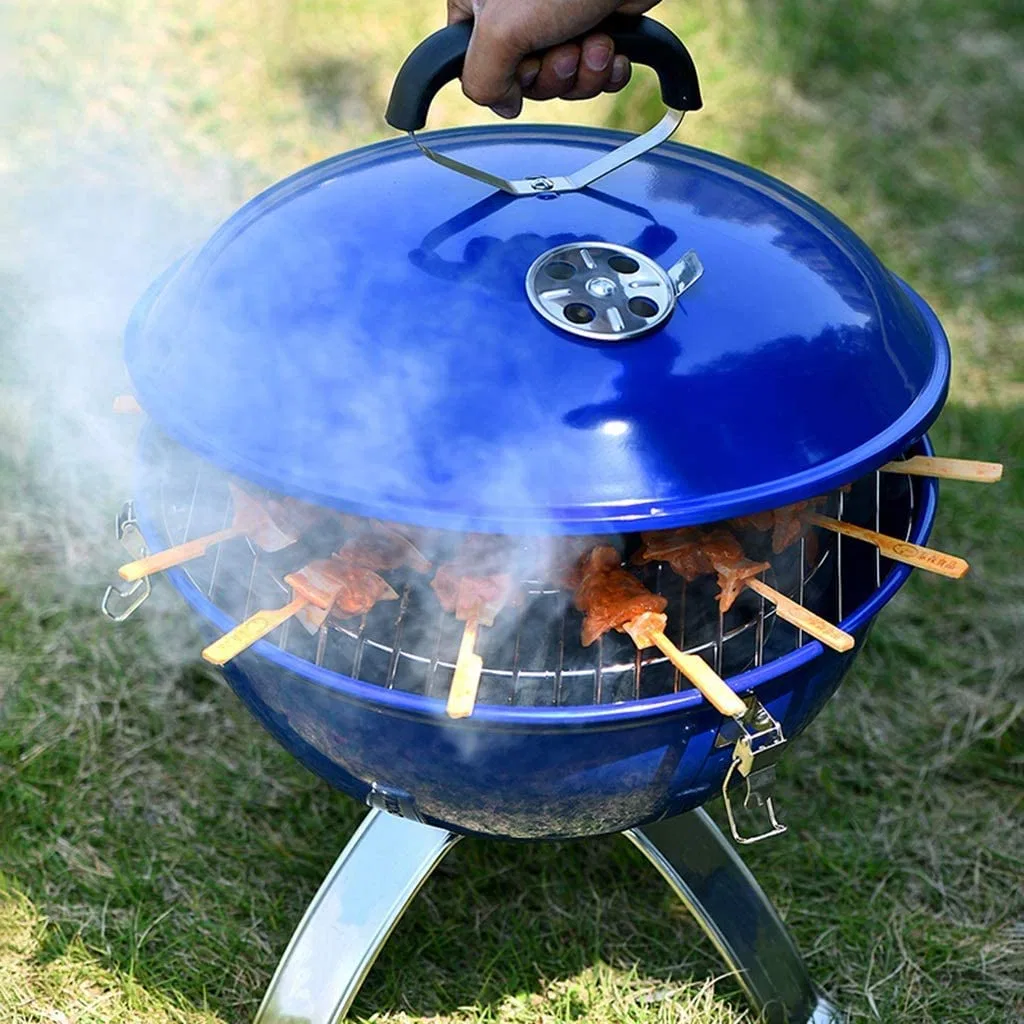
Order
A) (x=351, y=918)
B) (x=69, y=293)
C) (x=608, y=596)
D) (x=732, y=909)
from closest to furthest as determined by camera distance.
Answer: (x=608, y=596), (x=351, y=918), (x=732, y=909), (x=69, y=293)

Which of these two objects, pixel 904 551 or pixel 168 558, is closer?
pixel 168 558

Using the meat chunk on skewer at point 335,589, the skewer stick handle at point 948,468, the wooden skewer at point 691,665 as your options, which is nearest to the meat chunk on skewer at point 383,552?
the meat chunk on skewer at point 335,589

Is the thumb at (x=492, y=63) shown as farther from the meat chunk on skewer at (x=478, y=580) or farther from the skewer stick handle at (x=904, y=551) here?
the skewer stick handle at (x=904, y=551)

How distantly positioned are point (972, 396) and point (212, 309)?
3.39 m

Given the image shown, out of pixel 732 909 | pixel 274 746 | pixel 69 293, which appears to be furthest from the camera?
pixel 69 293

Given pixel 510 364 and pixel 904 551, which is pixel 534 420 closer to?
pixel 510 364

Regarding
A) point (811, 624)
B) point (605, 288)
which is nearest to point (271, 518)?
point (605, 288)

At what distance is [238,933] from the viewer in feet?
8.93

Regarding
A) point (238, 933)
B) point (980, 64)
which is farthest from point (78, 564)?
point (980, 64)

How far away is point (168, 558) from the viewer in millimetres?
1831

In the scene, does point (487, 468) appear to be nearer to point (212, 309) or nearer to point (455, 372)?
point (455, 372)

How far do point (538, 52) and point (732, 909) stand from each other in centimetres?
174

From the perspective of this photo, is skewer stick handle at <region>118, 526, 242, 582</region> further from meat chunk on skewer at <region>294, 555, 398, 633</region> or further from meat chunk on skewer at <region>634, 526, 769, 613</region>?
meat chunk on skewer at <region>634, 526, 769, 613</region>

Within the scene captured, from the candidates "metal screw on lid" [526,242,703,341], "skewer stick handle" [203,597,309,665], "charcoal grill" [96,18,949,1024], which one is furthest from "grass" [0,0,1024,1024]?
"metal screw on lid" [526,242,703,341]
